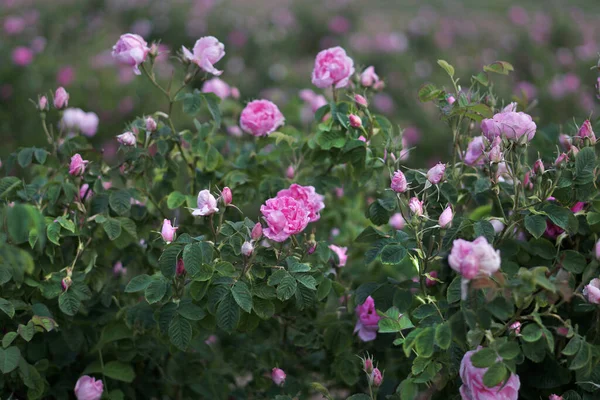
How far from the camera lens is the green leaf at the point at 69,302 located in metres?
1.53

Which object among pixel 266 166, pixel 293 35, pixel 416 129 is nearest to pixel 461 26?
pixel 293 35

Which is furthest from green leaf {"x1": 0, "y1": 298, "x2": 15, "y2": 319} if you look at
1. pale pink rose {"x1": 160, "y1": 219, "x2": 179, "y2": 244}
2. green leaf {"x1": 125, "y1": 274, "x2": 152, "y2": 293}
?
pale pink rose {"x1": 160, "y1": 219, "x2": 179, "y2": 244}

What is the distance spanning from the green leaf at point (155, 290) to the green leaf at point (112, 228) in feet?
0.72

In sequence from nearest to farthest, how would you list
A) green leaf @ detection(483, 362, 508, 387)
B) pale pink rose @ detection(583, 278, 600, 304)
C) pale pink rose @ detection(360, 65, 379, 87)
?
green leaf @ detection(483, 362, 508, 387)
pale pink rose @ detection(583, 278, 600, 304)
pale pink rose @ detection(360, 65, 379, 87)

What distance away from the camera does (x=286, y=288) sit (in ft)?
4.67

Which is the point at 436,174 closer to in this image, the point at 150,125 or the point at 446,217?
the point at 446,217

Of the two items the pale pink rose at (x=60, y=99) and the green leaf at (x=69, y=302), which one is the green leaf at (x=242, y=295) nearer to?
the green leaf at (x=69, y=302)

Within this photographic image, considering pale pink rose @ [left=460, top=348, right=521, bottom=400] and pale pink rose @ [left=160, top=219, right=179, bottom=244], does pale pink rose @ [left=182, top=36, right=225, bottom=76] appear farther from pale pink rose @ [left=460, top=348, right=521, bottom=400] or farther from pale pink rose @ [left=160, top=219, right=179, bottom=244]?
pale pink rose @ [left=460, top=348, right=521, bottom=400]

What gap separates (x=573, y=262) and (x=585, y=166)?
20cm

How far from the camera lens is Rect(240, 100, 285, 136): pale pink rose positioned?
1867mm

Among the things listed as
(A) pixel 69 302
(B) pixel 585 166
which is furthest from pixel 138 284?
(B) pixel 585 166

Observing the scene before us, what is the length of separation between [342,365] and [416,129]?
11.3ft

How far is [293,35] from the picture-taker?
20.2 feet

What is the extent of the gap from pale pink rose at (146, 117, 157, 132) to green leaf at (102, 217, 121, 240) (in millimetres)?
236
